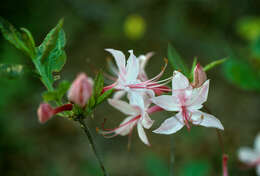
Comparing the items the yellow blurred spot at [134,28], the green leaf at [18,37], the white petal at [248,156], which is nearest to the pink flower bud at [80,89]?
→ the green leaf at [18,37]

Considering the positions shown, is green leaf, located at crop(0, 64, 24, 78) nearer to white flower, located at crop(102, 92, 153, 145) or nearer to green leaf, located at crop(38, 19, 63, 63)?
green leaf, located at crop(38, 19, 63, 63)

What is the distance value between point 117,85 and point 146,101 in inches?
3.6

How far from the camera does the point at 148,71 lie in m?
2.63

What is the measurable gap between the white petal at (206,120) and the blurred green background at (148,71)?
819mm

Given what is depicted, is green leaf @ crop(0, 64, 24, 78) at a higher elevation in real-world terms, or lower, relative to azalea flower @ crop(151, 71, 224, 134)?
higher

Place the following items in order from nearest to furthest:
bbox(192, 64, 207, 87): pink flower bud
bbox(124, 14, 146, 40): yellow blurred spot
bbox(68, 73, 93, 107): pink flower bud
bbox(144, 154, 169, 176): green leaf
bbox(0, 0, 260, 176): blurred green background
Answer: bbox(68, 73, 93, 107): pink flower bud < bbox(192, 64, 207, 87): pink flower bud < bbox(144, 154, 169, 176): green leaf < bbox(0, 0, 260, 176): blurred green background < bbox(124, 14, 146, 40): yellow blurred spot

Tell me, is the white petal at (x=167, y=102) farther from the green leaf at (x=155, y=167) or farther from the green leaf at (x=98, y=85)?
the green leaf at (x=155, y=167)

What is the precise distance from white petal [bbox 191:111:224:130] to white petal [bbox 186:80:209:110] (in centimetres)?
2

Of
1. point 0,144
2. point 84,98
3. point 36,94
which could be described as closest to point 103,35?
point 36,94

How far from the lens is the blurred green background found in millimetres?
2162

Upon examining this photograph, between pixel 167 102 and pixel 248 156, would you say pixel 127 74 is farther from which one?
pixel 248 156

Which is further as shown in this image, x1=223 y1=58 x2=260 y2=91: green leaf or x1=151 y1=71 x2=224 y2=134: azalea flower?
x1=223 y1=58 x2=260 y2=91: green leaf

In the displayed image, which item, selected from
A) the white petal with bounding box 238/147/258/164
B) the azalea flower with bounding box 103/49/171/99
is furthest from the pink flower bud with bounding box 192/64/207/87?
the white petal with bounding box 238/147/258/164

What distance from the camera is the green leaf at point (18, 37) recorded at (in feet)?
1.91
